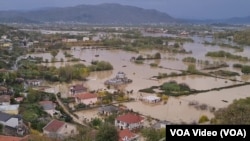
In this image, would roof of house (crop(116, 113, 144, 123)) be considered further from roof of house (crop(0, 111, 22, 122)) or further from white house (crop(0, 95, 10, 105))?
white house (crop(0, 95, 10, 105))

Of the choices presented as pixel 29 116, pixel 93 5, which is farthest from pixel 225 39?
pixel 93 5

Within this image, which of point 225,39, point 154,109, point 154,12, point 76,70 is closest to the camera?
point 154,109

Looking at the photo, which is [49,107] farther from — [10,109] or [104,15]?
[104,15]

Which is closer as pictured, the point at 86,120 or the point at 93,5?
the point at 86,120

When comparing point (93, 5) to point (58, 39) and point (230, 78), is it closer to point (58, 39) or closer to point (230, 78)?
point (58, 39)

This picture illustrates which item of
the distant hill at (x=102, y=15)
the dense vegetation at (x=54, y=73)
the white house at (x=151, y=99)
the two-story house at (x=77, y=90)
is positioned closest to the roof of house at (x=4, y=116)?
the two-story house at (x=77, y=90)

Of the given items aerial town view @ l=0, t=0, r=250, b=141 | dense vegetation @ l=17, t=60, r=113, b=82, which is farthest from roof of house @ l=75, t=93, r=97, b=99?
dense vegetation @ l=17, t=60, r=113, b=82

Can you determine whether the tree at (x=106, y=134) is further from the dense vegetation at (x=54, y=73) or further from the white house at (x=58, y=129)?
the dense vegetation at (x=54, y=73)
